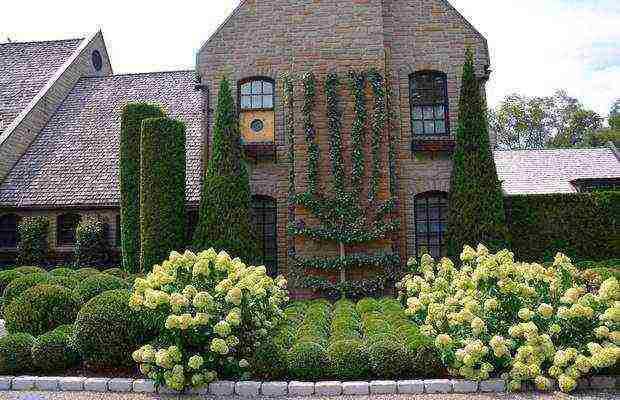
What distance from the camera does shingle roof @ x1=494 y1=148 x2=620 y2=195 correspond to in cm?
2483

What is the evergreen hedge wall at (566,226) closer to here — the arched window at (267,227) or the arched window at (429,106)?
the arched window at (429,106)

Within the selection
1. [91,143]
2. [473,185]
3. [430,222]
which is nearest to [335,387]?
[473,185]

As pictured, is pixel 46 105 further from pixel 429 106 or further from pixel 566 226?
pixel 566 226

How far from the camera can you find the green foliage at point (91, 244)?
16781mm

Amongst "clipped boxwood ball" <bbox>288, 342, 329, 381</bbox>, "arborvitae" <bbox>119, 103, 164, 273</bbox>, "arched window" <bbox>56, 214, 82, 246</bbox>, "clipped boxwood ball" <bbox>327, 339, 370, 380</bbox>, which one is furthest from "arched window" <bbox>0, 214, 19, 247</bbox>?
"clipped boxwood ball" <bbox>327, 339, 370, 380</bbox>

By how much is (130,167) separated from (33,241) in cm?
484

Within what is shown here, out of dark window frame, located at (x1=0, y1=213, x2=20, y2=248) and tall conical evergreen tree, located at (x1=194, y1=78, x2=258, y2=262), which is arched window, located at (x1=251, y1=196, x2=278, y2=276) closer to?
tall conical evergreen tree, located at (x1=194, y1=78, x2=258, y2=262)

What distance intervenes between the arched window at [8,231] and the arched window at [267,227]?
8.49m

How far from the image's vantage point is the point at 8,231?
18391mm

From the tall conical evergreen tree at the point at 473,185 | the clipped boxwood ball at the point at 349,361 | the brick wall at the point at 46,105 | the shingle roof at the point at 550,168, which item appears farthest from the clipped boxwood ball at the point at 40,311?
the shingle roof at the point at 550,168

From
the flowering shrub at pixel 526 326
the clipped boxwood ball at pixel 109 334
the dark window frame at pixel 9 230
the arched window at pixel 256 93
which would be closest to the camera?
the flowering shrub at pixel 526 326

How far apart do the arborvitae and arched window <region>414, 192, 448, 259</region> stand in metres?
7.47

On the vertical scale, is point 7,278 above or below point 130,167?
below

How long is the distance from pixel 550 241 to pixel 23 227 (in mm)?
15367
